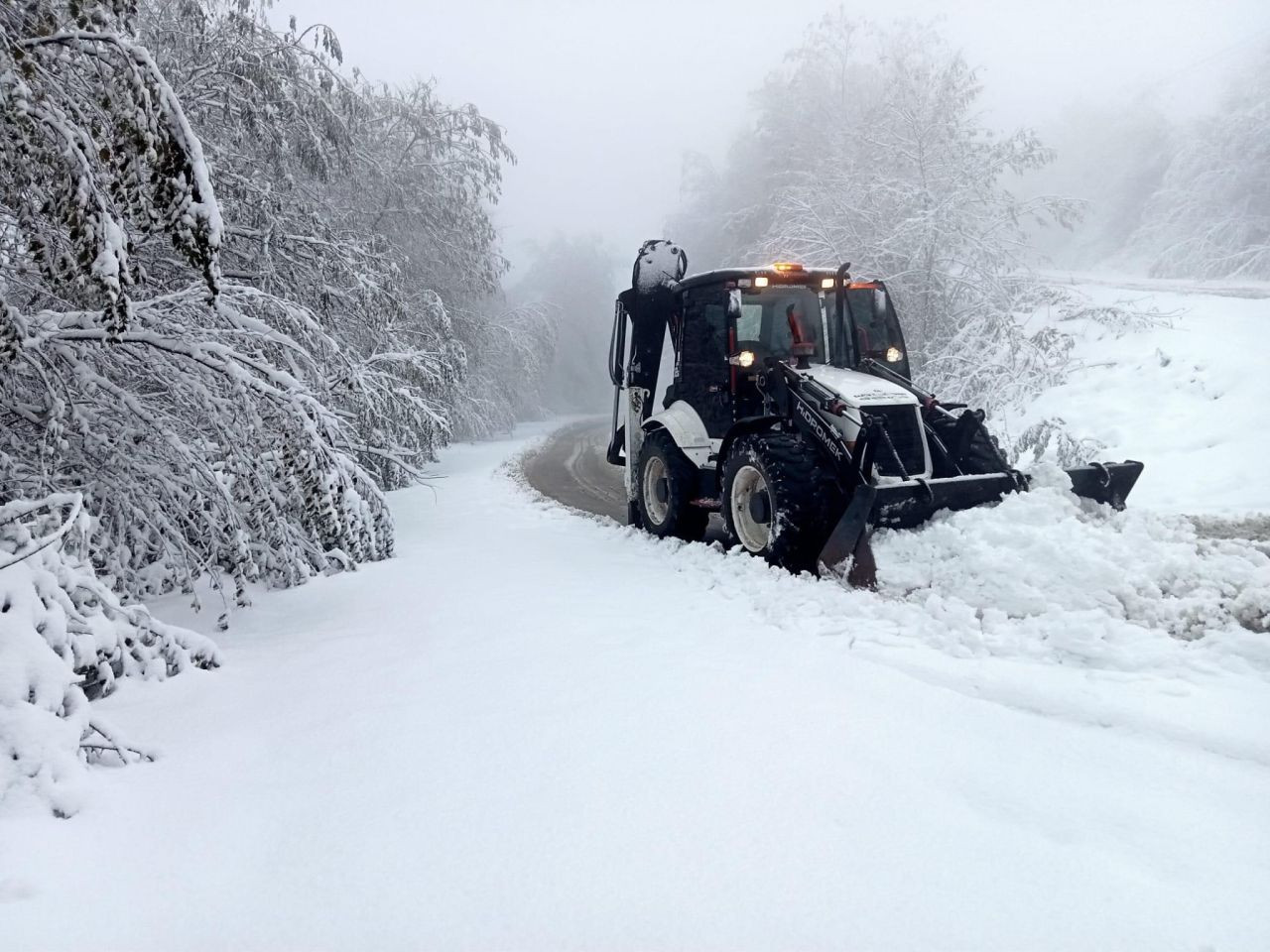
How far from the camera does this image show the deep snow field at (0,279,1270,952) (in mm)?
1936

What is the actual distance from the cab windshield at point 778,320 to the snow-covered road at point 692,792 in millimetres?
3083

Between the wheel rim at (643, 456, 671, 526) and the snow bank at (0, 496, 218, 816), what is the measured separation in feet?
15.9

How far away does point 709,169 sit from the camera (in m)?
33.1

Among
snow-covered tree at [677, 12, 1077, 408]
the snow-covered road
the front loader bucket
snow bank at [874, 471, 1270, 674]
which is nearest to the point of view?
the snow-covered road

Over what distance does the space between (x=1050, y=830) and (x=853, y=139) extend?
20098 mm

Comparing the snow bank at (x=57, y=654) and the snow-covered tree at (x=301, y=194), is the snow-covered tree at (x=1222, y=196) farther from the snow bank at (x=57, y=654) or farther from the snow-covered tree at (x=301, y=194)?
the snow bank at (x=57, y=654)

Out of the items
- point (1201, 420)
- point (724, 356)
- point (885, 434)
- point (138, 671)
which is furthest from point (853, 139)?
point (138, 671)

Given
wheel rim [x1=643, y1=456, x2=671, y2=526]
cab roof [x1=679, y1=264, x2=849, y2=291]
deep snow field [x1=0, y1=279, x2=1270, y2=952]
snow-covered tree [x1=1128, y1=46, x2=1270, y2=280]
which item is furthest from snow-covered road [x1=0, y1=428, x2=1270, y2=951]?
snow-covered tree [x1=1128, y1=46, x2=1270, y2=280]

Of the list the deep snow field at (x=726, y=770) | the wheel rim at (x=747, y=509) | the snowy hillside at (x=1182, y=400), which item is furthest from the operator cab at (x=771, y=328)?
the snowy hillside at (x=1182, y=400)

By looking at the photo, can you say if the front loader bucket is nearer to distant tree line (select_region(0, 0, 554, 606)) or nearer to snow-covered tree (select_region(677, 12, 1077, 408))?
distant tree line (select_region(0, 0, 554, 606))

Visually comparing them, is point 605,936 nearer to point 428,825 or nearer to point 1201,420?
point 428,825

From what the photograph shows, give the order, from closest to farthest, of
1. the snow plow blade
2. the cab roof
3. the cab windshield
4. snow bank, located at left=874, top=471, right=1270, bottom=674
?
snow bank, located at left=874, top=471, right=1270, bottom=674
the snow plow blade
the cab roof
the cab windshield

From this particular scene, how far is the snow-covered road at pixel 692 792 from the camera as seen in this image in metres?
1.92

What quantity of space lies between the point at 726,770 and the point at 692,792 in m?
0.19
